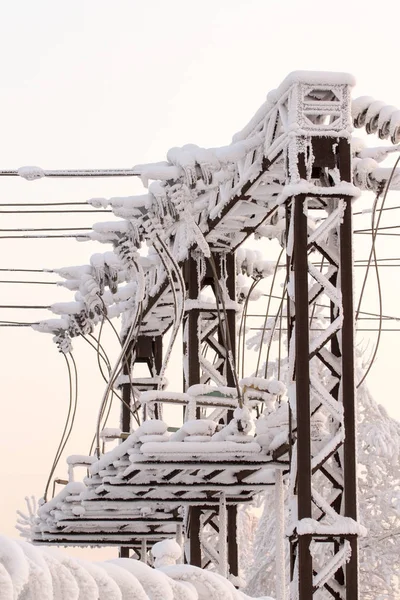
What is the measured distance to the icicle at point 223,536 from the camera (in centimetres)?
2154

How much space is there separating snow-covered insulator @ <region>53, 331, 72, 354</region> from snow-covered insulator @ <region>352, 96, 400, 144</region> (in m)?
12.9

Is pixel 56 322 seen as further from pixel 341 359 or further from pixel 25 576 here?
pixel 25 576

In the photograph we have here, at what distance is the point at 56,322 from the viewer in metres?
28.8

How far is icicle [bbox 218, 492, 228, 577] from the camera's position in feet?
70.7

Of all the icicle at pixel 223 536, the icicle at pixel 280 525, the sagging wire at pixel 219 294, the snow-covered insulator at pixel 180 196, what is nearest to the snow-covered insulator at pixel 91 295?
the sagging wire at pixel 219 294

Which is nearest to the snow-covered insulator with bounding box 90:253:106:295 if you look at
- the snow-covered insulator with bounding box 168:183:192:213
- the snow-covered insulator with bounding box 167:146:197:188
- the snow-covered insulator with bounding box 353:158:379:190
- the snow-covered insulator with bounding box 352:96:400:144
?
the snow-covered insulator with bounding box 168:183:192:213

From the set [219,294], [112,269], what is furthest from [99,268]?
[219,294]

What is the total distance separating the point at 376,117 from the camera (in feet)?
55.3

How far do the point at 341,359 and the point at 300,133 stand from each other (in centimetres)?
255

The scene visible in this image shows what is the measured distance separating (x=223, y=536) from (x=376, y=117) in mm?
7764

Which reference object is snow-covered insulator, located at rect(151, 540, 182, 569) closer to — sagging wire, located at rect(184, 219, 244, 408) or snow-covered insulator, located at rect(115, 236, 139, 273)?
sagging wire, located at rect(184, 219, 244, 408)

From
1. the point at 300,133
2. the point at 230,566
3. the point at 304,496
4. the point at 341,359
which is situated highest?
the point at 300,133

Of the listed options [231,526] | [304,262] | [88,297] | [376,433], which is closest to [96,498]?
[231,526]

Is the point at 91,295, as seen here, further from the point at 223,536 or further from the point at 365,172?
the point at 365,172
